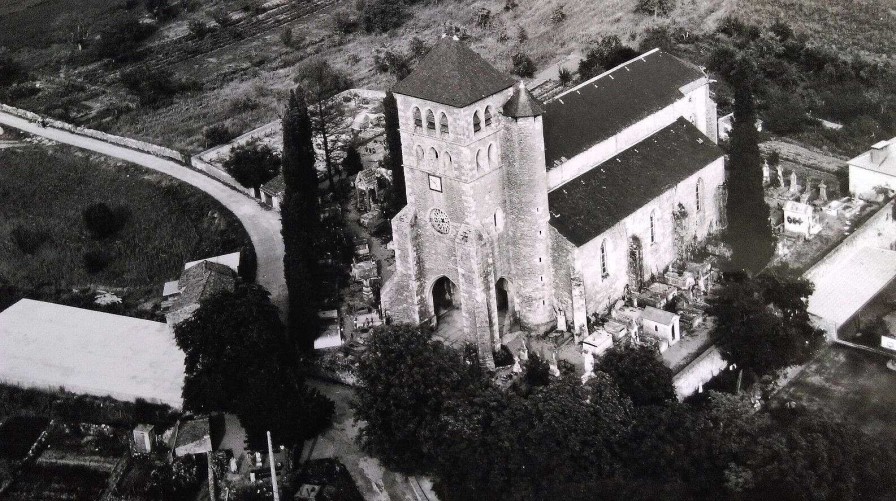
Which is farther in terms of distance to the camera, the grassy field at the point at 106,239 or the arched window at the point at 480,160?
the grassy field at the point at 106,239

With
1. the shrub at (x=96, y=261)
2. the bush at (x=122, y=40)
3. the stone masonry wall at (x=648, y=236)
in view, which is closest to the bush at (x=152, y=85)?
the bush at (x=122, y=40)

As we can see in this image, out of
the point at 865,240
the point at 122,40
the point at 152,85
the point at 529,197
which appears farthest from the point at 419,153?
the point at 122,40

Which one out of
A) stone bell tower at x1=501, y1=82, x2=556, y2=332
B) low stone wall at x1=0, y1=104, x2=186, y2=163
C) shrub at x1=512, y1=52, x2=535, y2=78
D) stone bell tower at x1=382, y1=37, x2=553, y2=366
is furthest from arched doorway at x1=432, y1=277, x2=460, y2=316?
shrub at x1=512, y1=52, x2=535, y2=78

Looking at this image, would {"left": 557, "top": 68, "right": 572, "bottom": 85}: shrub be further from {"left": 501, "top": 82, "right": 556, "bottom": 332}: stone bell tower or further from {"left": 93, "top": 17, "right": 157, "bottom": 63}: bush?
{"left": 93, "top": 17, "right": 157, "bottom": 63}: bush

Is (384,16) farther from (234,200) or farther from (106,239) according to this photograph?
(106,239)

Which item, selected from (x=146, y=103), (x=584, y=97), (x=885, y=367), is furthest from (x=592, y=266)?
(x=146, y=103)

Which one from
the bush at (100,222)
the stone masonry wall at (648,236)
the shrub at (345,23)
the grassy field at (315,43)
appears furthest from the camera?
the shrub at (345,23)

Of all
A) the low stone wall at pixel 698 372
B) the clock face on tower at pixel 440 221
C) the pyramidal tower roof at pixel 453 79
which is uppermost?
the pyramidal tower roof at pixel 453 79

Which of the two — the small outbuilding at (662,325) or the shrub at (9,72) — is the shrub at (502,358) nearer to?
the small outbuilding at (662,325)
